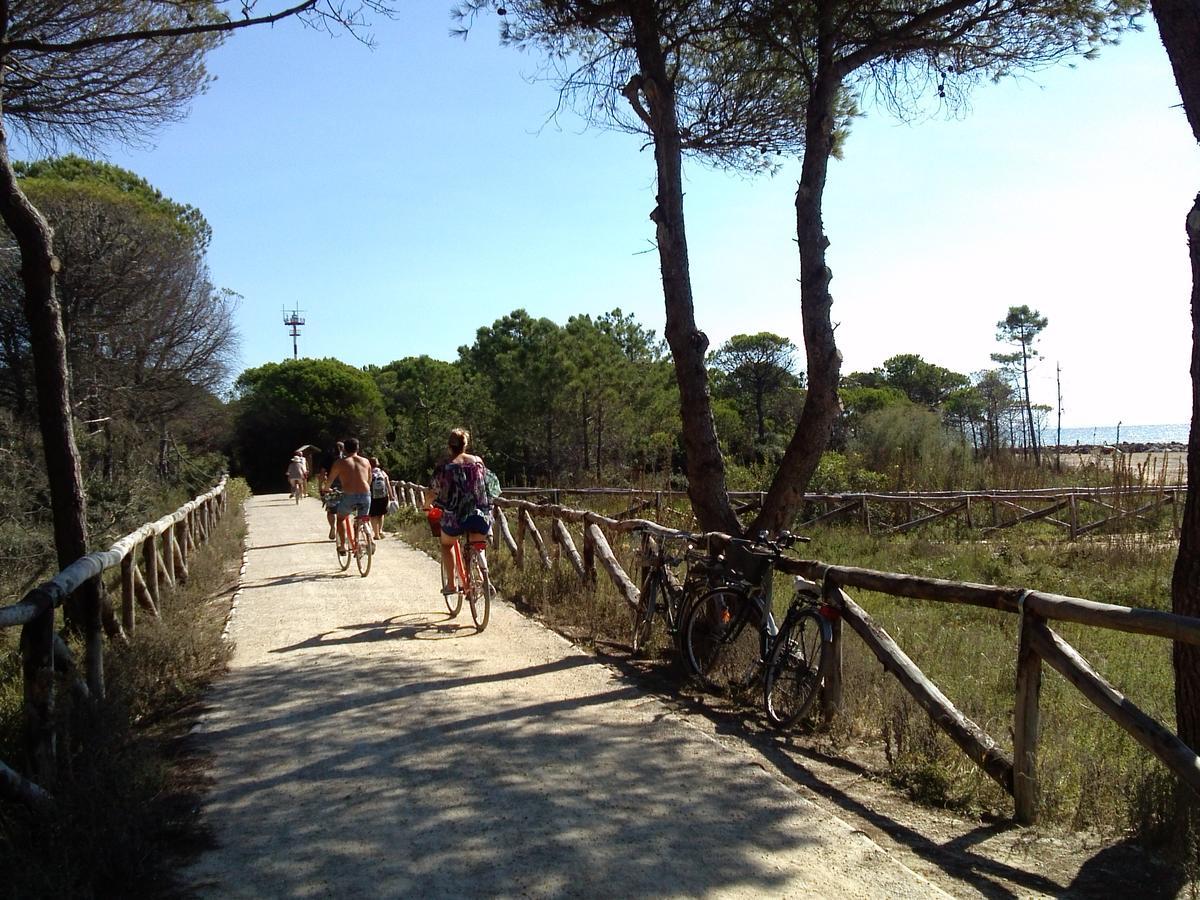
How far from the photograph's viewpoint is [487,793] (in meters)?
4.59

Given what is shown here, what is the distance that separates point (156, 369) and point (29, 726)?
30257 millimetres

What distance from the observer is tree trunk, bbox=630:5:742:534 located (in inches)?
305

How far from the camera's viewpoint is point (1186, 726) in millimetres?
4500

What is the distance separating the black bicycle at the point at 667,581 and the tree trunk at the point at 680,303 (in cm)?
37

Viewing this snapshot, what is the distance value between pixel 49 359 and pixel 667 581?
197 inches

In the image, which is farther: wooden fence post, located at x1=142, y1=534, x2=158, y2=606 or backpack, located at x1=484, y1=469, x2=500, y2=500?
wooden fence post, located at x1=142, y1=534, x2=158, y2=606

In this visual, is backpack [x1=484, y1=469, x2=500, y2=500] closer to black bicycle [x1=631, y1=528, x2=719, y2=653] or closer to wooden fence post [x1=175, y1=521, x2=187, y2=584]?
black bicycle [x1=631, y1=528, x2=719, y2=653]

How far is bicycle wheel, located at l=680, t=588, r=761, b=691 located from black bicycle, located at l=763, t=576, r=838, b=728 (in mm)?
479

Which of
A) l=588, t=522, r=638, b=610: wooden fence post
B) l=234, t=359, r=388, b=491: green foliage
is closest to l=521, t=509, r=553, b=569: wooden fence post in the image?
l=588, t=522, r=638, b=610: wooden fence post

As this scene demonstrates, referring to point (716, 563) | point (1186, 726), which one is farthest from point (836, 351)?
point (1186, 726)

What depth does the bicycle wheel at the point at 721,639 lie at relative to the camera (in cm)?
653

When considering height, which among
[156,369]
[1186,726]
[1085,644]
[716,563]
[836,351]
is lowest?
[1085,644]

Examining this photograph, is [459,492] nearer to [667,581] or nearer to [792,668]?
[667,581]

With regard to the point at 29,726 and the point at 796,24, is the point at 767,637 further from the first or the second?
the point at 796,24
